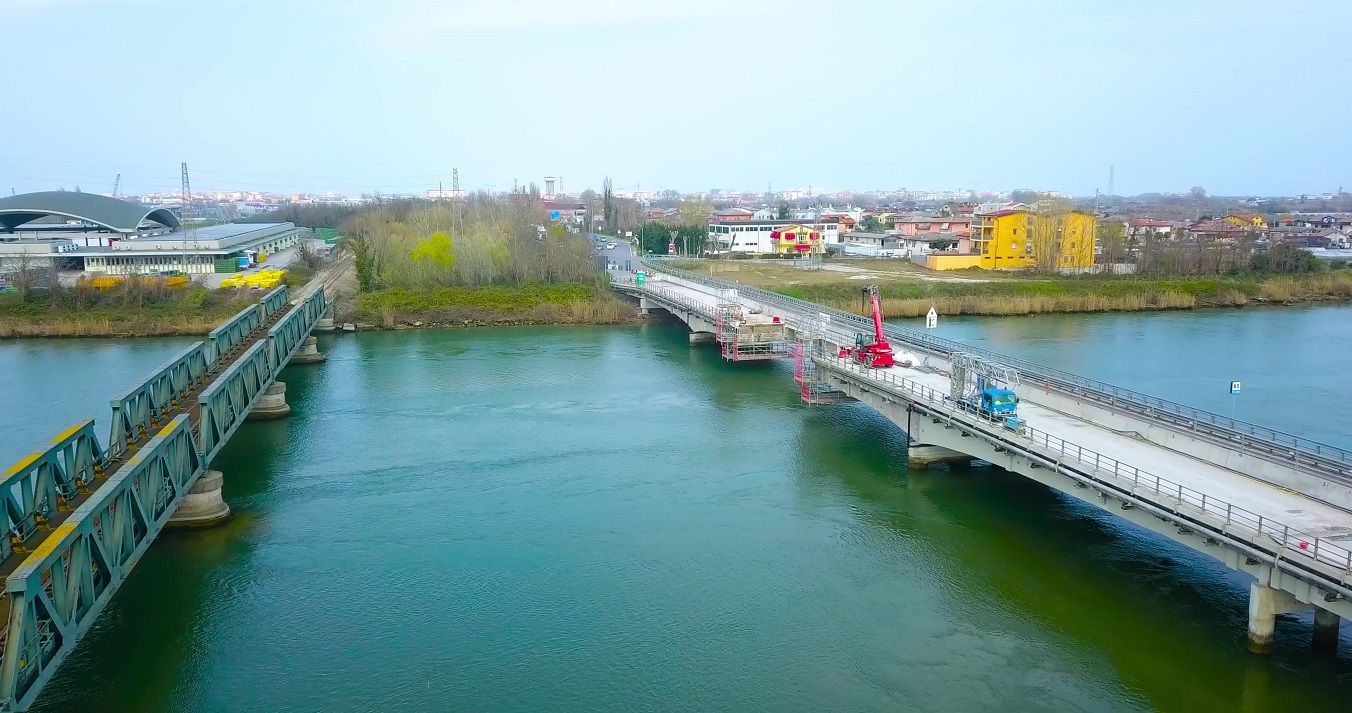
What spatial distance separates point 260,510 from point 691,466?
10.0 meters

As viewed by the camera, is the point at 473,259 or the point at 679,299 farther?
the point at 473,259

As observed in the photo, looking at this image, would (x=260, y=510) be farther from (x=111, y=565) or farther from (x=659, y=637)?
(x=659, y=637)

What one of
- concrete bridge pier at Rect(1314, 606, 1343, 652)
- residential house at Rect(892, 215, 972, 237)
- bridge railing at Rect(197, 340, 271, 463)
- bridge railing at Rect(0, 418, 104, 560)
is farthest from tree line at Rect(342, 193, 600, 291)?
concrete bridge pier at Rect(1314, 606, 1343, 652)

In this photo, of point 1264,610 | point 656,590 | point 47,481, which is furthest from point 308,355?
point 1264,610

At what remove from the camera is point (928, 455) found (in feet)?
72.8

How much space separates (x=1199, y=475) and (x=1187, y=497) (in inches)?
68.6

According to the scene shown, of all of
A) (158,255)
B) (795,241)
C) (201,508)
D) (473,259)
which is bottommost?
(201,508)

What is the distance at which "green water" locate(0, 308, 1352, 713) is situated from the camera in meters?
13.1

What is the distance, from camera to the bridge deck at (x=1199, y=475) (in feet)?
46.4

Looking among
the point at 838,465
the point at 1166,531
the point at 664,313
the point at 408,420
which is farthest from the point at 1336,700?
the point at 664,313

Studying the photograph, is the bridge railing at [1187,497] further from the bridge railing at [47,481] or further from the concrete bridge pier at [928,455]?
the bridge railing at [47,481]

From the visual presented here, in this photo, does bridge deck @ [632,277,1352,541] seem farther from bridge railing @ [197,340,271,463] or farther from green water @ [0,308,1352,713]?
bridge railing @ [197,340,271,463]

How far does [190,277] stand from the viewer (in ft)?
174

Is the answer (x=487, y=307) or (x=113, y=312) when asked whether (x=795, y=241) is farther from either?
(x=113, y=312)
